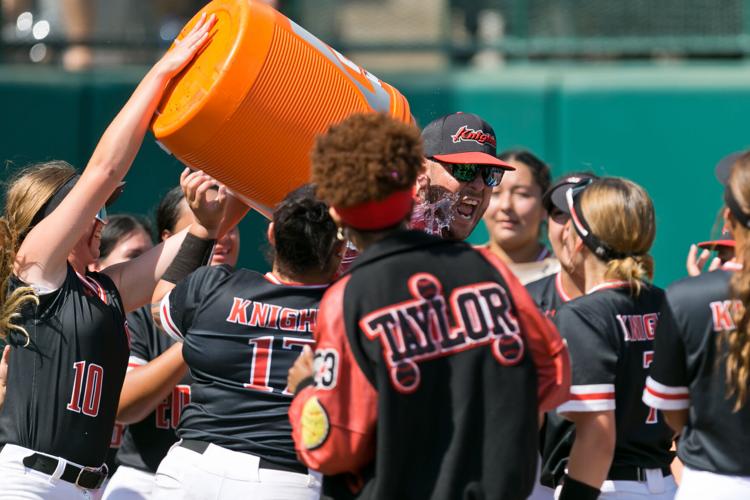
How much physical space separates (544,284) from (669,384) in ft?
4.98

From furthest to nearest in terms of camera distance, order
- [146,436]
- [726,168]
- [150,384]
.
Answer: [146,436] → [150,384] → [726,168]

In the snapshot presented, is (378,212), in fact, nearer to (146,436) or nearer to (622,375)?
(622,375)

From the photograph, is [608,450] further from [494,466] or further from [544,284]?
[544,284]

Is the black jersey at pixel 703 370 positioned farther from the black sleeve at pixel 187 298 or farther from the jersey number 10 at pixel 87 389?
the jersey number 10 at pixel 87 389

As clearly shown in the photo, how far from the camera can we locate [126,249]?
4.61 meters

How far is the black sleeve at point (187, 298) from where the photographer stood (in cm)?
320

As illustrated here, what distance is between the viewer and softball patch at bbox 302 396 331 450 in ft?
7.76

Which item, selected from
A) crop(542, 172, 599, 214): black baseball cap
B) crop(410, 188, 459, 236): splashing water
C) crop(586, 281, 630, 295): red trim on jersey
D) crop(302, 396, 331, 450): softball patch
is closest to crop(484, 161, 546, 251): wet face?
crop(542, 172, 599, 214): black baseball cap

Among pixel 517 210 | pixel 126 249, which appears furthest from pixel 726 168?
pixel 126 249

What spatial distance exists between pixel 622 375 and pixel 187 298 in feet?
4.47

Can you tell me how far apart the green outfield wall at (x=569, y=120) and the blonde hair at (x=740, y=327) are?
161 inches

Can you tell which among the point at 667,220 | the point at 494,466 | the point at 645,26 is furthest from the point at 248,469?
the point at 645,26

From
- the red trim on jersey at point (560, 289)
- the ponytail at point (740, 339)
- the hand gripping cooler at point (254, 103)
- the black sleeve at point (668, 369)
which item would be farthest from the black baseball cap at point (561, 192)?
the ponytail at point (740, 339)

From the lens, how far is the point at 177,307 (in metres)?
3.22
